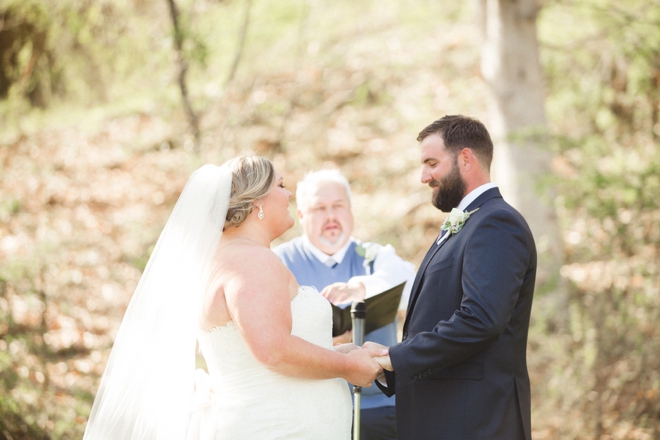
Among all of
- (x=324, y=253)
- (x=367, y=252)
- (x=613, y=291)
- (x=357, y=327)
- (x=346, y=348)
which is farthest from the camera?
(x=613, y=291)

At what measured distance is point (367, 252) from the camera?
389cm

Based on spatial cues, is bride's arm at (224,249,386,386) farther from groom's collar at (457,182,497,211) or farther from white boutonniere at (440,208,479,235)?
groom's collar at (457,182,497,211)

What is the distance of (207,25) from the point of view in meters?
7.46

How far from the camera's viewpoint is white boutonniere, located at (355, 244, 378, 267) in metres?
3.87

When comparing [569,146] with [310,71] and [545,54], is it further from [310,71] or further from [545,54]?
[310,71]

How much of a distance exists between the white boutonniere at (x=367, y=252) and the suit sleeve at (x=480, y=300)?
1.18m

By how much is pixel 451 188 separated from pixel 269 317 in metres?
1.05

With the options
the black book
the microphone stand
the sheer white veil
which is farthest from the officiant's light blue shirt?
the sheer white veil

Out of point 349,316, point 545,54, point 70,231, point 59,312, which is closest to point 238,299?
point 349,316

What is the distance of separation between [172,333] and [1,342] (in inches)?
109

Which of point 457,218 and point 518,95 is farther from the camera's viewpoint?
point 518,95

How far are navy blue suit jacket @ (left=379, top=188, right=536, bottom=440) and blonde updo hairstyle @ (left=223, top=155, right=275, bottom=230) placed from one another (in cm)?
86

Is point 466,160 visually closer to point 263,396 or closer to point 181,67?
point 263,396

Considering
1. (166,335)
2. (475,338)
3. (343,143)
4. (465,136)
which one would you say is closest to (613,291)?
(465,136)
